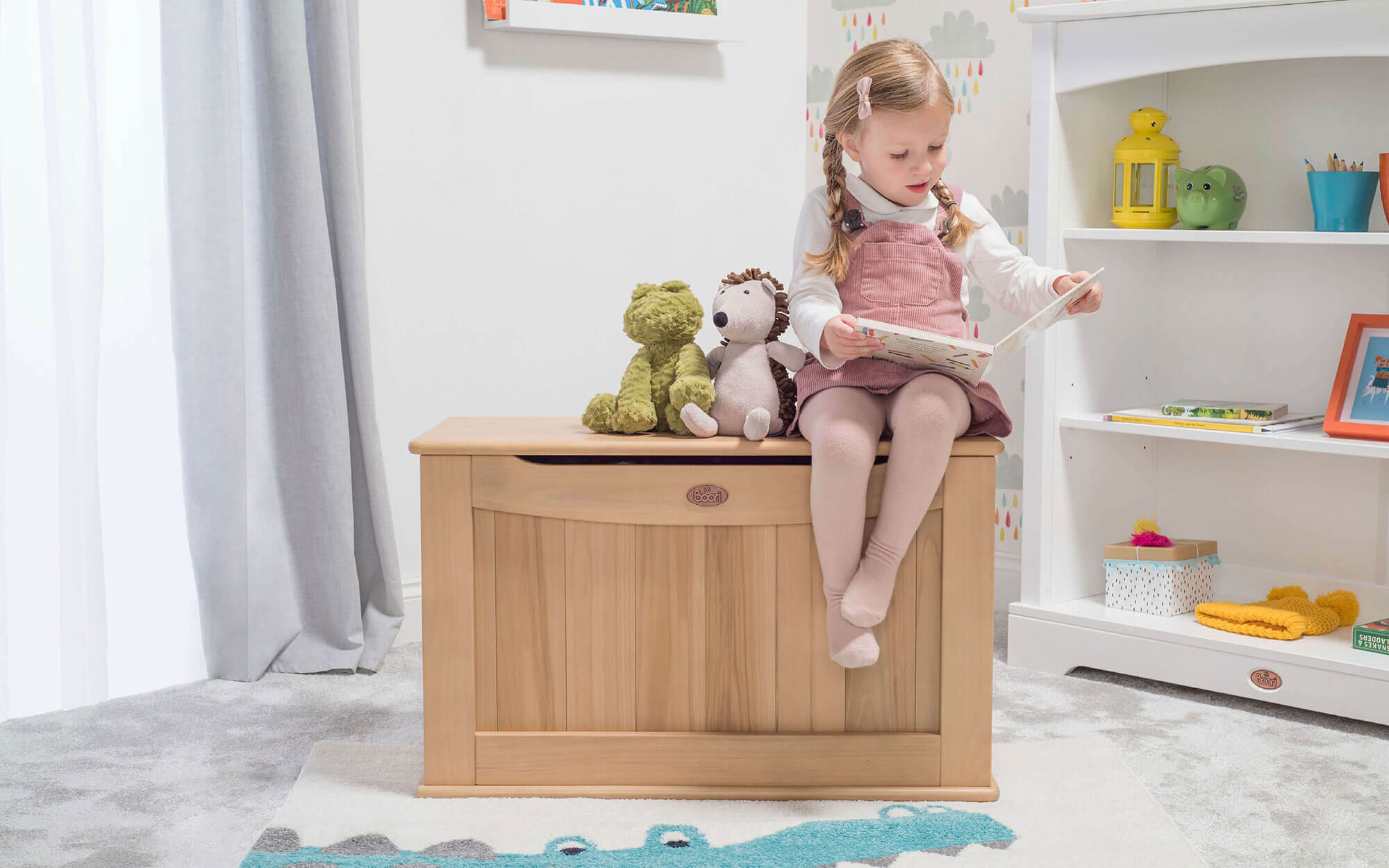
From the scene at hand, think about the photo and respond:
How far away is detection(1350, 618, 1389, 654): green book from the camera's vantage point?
6.37 feet

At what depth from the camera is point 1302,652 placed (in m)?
1.96

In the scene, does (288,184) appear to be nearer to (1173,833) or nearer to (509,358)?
(509,358)

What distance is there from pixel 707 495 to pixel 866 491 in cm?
20

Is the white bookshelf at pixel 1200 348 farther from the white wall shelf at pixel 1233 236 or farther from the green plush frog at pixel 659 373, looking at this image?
the green plush frog at pixel 659 373

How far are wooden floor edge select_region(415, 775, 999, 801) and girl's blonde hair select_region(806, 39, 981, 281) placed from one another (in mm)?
656

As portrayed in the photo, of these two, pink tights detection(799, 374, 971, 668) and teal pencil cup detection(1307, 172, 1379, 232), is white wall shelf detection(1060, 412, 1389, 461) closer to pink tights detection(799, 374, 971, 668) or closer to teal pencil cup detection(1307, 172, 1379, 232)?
teal pencil cup detection(1307, 172, 1379, 232)

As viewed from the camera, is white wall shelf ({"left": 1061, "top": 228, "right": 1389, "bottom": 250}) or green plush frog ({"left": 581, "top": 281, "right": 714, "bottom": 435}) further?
white wall shelf ({"left": 1061, "top": 228, "right": 1389, "bottom": 250})

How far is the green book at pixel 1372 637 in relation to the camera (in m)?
1.94

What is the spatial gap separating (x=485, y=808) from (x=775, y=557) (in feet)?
1.56

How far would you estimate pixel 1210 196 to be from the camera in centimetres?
214

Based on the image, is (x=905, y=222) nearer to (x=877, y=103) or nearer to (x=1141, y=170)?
(x=877, y=103)

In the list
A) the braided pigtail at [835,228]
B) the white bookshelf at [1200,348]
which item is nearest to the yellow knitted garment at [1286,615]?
the white bookshelf at [1200,348]

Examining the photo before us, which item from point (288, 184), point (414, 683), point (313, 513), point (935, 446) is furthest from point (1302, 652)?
point (288, 184)

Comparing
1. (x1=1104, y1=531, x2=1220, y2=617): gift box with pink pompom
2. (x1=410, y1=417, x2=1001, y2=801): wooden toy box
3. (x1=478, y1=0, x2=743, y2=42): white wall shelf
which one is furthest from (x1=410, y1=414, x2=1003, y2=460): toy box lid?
(x1=478, y1=0, x2=743, y2=42): white wall shelf
